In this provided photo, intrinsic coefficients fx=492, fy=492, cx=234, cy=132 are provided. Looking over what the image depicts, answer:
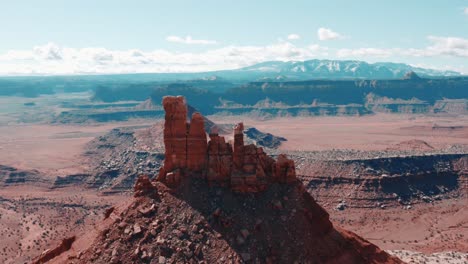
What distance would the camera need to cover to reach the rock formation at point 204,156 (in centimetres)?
4372

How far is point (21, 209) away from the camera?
111125mm

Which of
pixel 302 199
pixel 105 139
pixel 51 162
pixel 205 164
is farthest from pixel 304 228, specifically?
pixel 105 139

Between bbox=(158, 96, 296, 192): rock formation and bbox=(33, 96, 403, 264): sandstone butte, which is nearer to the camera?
bbox=(33, 96, 403, 264): sandstone butte

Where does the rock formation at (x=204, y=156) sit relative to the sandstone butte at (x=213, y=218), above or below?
above

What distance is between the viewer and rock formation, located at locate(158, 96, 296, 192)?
143 feet

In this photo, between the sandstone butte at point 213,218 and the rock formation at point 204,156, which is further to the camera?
the rock formation at point 204,156

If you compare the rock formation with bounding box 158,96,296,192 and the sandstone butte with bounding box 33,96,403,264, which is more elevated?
the rock formation with bounding box 158,96,296,192

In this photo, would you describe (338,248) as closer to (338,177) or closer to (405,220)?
(405,220)

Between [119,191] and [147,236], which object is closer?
[147,236]

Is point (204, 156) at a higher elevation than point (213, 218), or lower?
higher

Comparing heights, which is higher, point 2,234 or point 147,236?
point 147,236

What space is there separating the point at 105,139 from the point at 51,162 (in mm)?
26965

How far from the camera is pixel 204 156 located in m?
44.2

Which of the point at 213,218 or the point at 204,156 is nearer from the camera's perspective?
the point at 213,218
